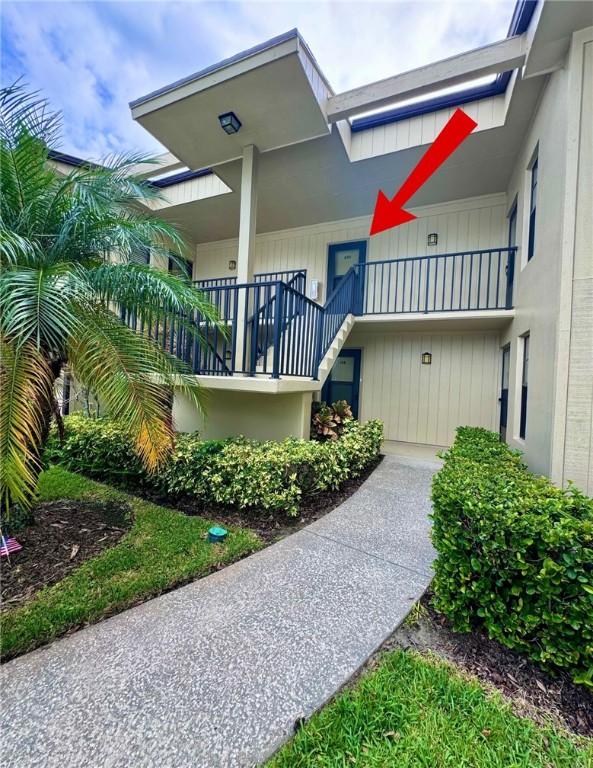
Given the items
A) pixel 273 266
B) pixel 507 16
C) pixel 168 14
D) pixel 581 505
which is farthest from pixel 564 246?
pixel 273 266

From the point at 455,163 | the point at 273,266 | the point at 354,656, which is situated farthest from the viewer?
the point at 273,266

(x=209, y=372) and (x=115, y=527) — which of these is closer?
(x=115, y=527)

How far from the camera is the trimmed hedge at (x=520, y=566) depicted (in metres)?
1.72

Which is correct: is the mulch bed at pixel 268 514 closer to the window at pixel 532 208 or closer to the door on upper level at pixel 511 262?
the window at pixel 532 208

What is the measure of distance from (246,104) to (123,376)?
13.8ft

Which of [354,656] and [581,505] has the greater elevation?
[581,505]

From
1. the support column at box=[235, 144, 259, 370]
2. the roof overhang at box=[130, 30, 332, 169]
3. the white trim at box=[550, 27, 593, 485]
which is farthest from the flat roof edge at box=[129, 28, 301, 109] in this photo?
the white trim at box=[550, 27, 593, 485]

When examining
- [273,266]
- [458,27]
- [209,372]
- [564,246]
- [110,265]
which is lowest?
[209,372]

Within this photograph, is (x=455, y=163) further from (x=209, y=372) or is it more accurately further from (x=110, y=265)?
(x=110, y=265)

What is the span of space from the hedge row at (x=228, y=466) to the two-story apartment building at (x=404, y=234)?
765 millimetres

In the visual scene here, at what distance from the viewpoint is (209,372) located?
4.55 meters

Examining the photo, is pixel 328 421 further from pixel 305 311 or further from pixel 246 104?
pixel 246 104

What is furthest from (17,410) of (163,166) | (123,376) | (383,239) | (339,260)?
(383,239)

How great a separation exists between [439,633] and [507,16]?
6.29 m
